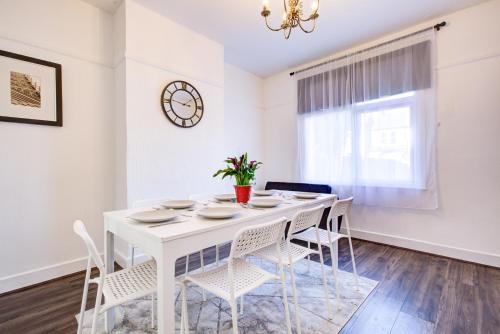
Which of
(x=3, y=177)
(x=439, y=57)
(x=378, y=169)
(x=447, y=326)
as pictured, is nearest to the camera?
(x=447, y=326)

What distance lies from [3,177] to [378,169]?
393 cm

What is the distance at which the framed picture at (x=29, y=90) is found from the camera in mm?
1985

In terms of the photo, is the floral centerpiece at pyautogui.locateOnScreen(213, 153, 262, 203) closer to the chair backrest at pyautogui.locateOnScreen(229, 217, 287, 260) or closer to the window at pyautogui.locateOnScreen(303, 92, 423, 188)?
the chair backrest at pyautogui.locateOnScreen(229, 217, 287, 260)

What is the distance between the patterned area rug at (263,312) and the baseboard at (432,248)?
3.85 ft

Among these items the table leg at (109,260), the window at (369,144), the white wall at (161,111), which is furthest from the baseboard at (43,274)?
the window at (369,144)

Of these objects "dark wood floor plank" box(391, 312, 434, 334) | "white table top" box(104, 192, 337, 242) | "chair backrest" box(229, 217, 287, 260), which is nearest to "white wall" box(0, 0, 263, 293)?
"white table top" box(104, 192, 337, 242)

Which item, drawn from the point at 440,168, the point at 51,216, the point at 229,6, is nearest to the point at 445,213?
the point at 440,168

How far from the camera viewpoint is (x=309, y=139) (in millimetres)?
3762

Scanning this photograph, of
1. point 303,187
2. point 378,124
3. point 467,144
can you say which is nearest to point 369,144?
point 378,124

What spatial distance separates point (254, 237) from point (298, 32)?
2774mm

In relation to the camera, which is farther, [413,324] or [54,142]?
[54,142]

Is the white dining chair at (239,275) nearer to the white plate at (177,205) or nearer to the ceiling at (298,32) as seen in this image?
the white plate at (177,205)

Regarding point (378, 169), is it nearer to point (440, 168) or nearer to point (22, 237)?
point (440, 168)

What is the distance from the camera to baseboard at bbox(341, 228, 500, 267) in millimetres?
2447
